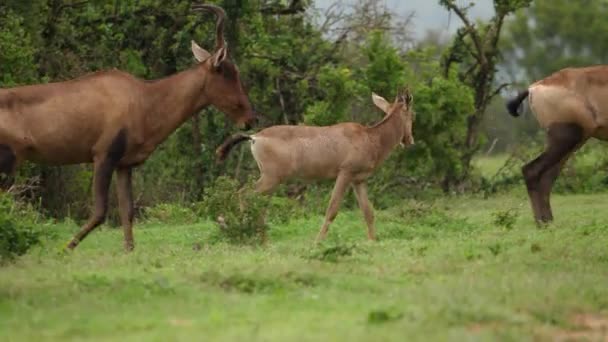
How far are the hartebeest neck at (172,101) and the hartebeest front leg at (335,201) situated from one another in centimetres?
173

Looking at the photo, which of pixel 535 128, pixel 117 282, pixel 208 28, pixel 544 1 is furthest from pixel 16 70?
pixel 544 1

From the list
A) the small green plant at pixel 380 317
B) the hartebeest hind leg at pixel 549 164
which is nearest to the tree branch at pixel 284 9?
the hartebeest hind leg at pixel 549 164

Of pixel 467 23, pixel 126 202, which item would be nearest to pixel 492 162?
pixel 467 23

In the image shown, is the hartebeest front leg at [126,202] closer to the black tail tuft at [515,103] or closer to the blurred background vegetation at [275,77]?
the blurred background vegetation at [275,77]

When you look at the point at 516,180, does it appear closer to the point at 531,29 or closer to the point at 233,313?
the point at 233,313

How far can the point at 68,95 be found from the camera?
1295 cm

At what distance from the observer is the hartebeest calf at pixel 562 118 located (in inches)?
613

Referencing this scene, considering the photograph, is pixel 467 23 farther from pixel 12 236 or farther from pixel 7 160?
pixel 12 236

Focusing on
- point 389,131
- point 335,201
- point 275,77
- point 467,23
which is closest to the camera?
point 335,201

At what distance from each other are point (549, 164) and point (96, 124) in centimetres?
541

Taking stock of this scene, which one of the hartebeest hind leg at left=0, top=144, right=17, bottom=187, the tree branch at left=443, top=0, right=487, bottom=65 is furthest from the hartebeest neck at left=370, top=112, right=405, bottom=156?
the tree branch at left=443, top=0, right=487, bottom=65

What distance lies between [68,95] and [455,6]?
10932mm

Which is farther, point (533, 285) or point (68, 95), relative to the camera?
point (68, 95)

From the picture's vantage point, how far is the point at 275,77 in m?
22.0
